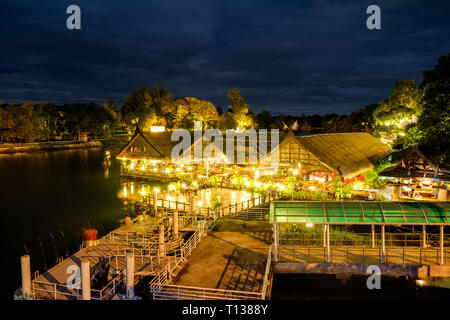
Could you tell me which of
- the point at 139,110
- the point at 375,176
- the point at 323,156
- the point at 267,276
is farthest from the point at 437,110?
the point at 139,110

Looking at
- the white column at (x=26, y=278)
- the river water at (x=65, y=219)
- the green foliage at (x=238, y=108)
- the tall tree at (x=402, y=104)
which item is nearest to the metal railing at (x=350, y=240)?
the river water at (x=65, y=219)

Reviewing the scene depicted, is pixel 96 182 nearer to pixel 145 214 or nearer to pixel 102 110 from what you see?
pixel 145 214

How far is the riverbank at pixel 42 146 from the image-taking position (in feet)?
211

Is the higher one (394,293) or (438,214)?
(438,214)

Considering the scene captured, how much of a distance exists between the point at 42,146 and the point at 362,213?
237 feet

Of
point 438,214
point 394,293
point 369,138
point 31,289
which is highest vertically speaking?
point 369,138

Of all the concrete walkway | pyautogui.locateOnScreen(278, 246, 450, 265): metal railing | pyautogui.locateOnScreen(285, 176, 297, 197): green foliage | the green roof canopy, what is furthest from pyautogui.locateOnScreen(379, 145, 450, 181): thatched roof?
the concrete walkway

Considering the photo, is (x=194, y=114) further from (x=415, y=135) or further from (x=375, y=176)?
(x=415, y=135)

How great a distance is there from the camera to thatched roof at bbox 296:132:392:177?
24.0m

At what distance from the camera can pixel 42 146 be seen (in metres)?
69.6

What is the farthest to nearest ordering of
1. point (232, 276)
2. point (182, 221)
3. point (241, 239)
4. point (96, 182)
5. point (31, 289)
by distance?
point (96, 182), point (182, 221), point (241, 239), point (232, 276), point (31, 289)

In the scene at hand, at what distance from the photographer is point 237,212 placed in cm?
1895
